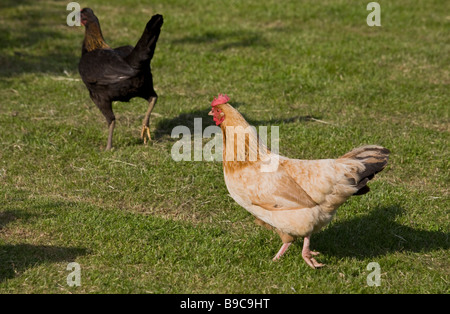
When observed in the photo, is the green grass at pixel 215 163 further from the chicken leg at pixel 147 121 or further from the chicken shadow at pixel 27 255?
the chicken leg at pixel 147 121

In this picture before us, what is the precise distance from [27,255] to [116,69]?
292 cm

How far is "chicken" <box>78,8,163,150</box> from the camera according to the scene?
22.8 ft

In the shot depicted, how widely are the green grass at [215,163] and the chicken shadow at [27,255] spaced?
0.06 ft

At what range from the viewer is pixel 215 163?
7109 mm

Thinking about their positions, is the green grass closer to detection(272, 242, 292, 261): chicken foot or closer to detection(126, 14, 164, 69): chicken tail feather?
detection(272, 242, 292, 261): chicken foot

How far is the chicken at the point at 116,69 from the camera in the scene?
6938mm

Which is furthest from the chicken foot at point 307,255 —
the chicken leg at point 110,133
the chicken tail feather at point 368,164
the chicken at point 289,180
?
the chicken leg at point 110,133

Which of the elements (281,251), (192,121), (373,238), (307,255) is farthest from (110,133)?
(373,238)

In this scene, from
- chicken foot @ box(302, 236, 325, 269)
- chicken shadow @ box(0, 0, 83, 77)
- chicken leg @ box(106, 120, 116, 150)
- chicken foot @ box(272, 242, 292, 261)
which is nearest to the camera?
chicken foot @ box(302, 236, 325, 269)

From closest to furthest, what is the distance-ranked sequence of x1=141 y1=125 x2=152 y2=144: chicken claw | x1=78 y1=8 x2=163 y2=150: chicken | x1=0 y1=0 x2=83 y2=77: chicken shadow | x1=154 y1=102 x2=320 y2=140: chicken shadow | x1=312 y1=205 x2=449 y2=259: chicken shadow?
x1=312 y1=205 x2=449 y2=259: chicken shadow < x1=78 y1=8 x2=163 y2=150: chicken < x1=141 y1=125 x2=152 y2=144: chicken claw < x1=154 y1=102 x2=320 y2=140: chicken shadow < x1=0 y1=0 x2=83 y2=77: chicken shadow

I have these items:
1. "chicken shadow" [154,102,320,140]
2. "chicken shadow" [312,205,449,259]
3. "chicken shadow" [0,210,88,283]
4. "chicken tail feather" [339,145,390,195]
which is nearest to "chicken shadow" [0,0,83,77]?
"chicken shadow" [154,102,320,140]

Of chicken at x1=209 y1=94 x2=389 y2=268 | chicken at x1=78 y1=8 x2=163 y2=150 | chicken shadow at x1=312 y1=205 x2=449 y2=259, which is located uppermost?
chicken at x1=78 y1=8 x2=163 y2=150

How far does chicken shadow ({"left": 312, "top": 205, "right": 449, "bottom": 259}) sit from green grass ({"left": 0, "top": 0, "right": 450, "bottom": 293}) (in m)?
0.02

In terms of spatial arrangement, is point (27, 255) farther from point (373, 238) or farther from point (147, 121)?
point (373, 238)
